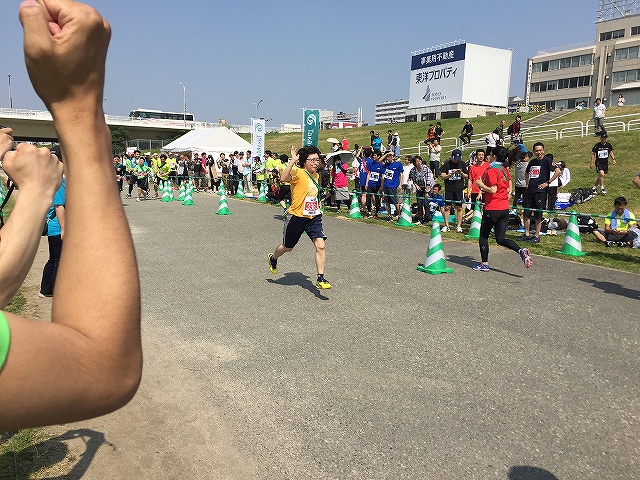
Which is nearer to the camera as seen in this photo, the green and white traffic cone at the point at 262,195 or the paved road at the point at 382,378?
the paved road at the point at 382,378

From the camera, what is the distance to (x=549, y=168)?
10.9 m

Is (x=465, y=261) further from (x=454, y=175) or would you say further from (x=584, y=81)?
(x=584, y=81)

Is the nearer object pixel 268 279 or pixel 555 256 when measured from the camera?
pixel 268 279

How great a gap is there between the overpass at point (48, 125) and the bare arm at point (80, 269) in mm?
40275

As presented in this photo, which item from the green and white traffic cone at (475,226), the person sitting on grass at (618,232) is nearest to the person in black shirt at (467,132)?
the green and white traffic cone at (475,226)

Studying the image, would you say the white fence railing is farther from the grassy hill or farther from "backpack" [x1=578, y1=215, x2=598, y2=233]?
"backpack" [x1=578, y1=215, x2=598, y2=233]

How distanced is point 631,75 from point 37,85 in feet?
217

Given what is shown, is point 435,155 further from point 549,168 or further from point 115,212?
point 115,212

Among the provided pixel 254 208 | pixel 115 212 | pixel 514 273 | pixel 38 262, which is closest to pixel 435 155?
pixel 254 208

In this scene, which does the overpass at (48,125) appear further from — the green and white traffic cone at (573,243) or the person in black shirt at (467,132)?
the green and white traffic cone at (573,243)

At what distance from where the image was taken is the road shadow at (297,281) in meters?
6.97

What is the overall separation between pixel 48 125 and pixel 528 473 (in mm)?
54826

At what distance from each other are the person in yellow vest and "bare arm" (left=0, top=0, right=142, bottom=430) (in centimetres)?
598

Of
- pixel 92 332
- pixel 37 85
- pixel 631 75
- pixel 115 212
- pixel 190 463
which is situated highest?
pixel 631 75
